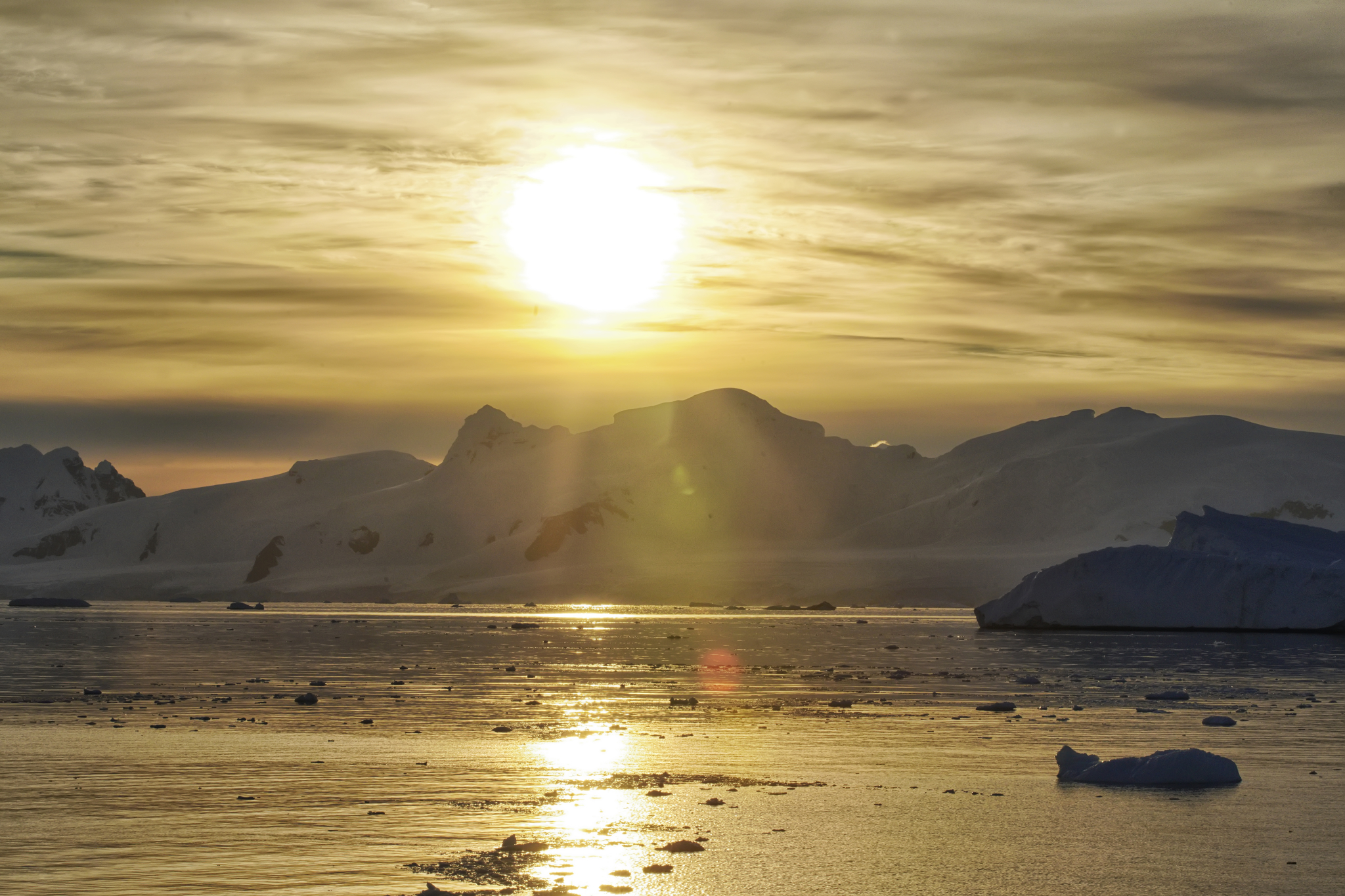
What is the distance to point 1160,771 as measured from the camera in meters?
22.0

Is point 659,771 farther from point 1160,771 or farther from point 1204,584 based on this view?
point 1204,584

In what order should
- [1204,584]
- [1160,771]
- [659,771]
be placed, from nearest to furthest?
[1160,771]
[659,771]
[1204,584]

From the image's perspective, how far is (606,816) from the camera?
18859mm

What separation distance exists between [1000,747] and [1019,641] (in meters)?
47.4

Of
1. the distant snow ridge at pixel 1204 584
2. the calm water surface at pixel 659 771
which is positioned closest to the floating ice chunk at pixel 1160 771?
the calm water surface at pixel 659 771

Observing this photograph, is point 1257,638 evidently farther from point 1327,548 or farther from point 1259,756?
point 1259,756

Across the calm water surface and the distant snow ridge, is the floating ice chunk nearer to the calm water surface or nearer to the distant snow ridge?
the calm water surface

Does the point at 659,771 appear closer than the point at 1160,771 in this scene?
No

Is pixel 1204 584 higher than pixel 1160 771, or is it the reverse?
pixel 1204 584

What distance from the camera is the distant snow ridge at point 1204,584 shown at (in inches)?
2975

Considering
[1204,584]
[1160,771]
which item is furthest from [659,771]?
[1204,584]

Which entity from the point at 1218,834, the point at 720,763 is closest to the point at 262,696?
the point at 720,763

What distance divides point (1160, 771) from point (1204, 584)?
2391 inches

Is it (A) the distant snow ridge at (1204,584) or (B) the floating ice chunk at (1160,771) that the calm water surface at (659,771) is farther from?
(A) the distant snow ridge at (1204,584)
